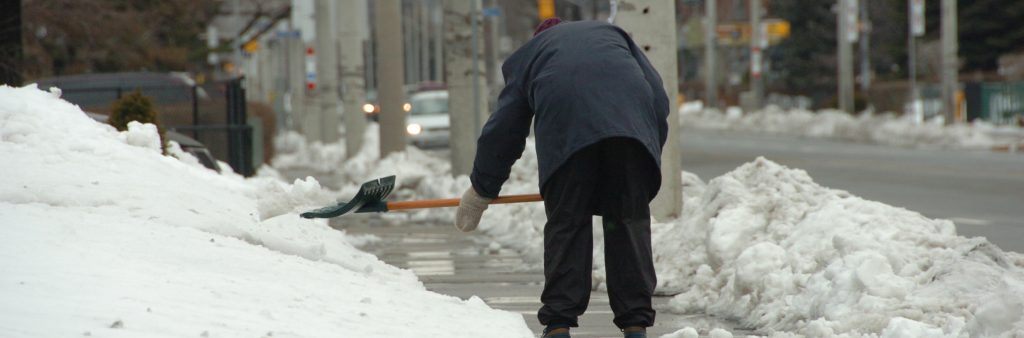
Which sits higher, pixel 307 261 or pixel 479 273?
pixel 307 261

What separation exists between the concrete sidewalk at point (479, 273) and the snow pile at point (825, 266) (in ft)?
0.84

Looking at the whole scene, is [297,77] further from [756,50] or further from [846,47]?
[756,50]

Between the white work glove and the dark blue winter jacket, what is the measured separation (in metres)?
0.17

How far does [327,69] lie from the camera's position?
3284cm

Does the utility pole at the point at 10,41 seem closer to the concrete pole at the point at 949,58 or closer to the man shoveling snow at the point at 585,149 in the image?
the man shoveling snow at the point at 585,149

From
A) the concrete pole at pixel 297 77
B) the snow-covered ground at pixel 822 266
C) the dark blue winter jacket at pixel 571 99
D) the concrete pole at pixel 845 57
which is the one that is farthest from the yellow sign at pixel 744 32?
the dark blue winter jacket at pixel 571 99

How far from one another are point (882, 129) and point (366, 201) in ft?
103

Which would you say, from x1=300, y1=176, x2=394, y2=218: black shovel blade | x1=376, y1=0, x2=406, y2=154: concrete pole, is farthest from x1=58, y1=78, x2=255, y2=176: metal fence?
x1=300, y1=176, x2=394, y2=218: black shovel blade

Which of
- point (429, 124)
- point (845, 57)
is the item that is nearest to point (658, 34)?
point (429, 124)

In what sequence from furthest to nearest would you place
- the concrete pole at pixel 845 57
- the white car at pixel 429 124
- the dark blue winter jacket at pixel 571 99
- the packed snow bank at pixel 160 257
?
1. the concrete pole at pixel 845 57
2. the white car at pixel 429 124
3. the dark blue winter jacket at pixel 571 99
4. the packed snow bank at pixel 160 257

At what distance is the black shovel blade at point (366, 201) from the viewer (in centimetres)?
757

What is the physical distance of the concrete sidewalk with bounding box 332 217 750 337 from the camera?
798 centimetres

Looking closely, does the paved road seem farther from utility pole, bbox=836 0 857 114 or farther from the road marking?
utility pole, bbox=836 0 857 114

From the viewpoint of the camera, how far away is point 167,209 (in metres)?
8.19
